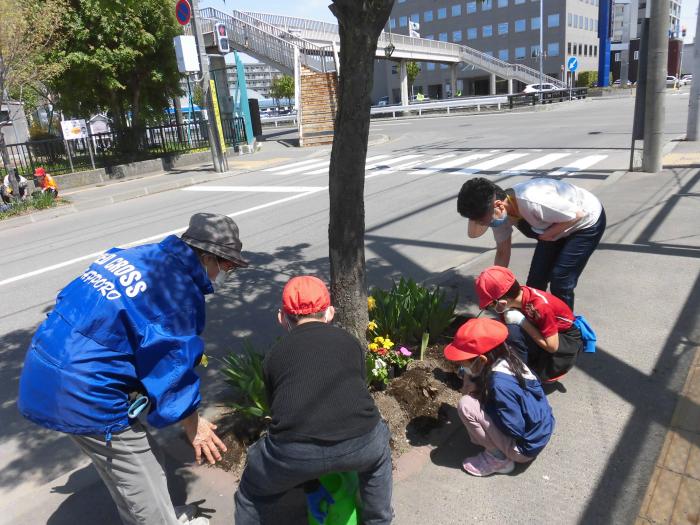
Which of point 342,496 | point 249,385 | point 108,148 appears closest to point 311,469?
point 342,496

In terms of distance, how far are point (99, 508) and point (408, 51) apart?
1903 inches

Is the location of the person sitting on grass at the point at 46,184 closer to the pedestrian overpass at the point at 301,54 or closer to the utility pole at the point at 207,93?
the utility pole at the point at 207,93

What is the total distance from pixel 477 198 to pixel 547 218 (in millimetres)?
510

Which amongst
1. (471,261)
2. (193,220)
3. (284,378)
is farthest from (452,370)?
(471,261)

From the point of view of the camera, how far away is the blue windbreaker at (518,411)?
2.59 m

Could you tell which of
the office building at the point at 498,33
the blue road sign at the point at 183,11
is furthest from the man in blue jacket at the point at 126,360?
A: the office building at the point at 498,33

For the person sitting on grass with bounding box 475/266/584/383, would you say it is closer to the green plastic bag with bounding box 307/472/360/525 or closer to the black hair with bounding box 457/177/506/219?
the black hair with bounding box 457/177/506/219

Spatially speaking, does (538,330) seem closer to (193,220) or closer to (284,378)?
(284,378)

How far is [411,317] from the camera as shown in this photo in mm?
3801

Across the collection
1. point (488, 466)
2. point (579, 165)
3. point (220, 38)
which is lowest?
point (488, 466)

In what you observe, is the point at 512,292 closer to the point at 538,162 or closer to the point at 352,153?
the point at 352,153

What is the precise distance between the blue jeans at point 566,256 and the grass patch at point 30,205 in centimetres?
1177

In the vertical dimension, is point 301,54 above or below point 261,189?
above

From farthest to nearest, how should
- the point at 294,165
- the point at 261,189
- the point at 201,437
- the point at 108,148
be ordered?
1. the point at 108,148
2. the point at 294,165
3. the point at 261,189
4. the point at 201,437
